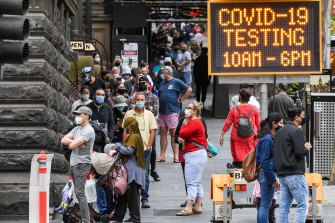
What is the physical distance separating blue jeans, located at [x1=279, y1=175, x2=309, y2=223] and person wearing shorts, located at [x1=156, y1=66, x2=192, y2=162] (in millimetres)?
8856

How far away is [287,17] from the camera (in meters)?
16.5

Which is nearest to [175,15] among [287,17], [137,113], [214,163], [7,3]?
[214,163]

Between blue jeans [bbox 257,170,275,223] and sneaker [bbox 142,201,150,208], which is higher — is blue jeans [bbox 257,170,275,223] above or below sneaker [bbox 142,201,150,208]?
above

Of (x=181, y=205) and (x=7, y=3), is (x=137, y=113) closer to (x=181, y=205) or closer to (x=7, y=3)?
(x=181, y=205)

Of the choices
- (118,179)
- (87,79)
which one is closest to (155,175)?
(87,79)

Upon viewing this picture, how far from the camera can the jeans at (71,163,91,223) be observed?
15.2 m

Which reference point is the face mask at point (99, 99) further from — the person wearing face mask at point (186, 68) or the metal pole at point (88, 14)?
the person wearing face mask at point (186, 68)

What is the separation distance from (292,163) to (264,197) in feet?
3.45

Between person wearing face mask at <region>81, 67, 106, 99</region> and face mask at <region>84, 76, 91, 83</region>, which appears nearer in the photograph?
person wearing face mask at <region>81, 67, 106, 99</region>

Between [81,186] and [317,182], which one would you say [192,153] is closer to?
[317,182]

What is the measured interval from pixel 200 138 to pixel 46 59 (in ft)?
8.36

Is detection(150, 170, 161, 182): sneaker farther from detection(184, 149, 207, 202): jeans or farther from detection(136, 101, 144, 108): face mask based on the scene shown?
detection(184, 149, 207, 202): jeans

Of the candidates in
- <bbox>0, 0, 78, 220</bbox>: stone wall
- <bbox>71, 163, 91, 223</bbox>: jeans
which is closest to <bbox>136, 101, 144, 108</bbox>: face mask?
<bbox>0, 0, 78, 220</bbox>: stone wall

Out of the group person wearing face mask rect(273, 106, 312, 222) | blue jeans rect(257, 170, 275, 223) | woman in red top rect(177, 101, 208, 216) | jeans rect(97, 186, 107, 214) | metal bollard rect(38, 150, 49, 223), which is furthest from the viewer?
woman in red top rect(177, 101, 208, 216)
